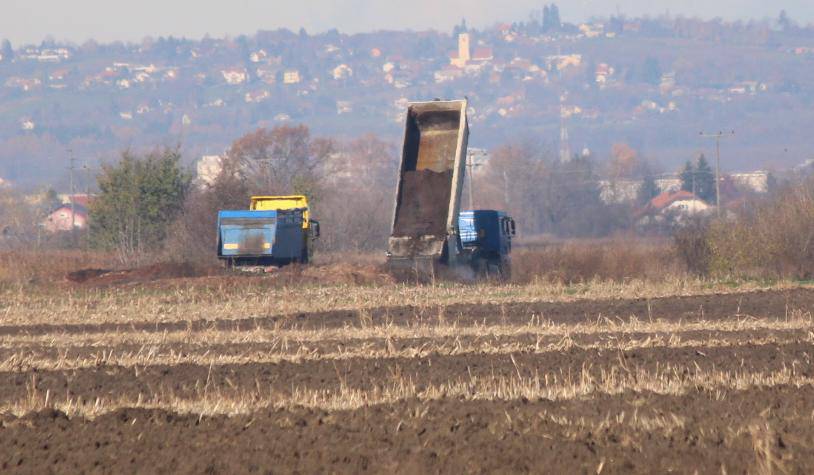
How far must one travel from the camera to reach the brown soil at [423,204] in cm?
3450

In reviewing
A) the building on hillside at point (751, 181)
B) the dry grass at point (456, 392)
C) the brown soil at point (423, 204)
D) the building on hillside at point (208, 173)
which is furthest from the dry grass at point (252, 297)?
the building on hillside at point (751, 181)

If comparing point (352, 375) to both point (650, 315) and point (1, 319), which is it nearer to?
point (650, 315)

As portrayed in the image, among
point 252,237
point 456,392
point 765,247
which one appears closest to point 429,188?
point 252,237

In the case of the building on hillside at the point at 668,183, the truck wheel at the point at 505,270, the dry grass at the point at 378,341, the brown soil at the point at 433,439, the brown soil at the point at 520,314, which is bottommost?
the brown soil at the point at 433,439

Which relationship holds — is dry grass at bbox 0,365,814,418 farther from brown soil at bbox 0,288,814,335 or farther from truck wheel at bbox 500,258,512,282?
truck wheel at bbox 500,258,512,282

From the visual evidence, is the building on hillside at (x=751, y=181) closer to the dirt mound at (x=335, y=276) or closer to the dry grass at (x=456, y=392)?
the dirt mound at (x=335, y=276)

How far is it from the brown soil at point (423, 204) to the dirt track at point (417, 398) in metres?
13.2

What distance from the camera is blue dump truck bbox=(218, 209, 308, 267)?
38031mm

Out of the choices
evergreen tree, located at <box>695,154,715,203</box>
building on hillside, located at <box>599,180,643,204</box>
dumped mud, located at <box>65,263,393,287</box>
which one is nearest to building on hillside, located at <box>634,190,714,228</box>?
building on hillside, located at <box>599,180,643,204</box>

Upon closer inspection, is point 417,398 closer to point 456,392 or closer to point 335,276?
point 456,392

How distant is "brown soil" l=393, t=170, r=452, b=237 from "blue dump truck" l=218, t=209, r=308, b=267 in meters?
4.92

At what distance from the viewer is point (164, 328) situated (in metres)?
21.9

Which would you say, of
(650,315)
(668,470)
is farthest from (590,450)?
(650,315)

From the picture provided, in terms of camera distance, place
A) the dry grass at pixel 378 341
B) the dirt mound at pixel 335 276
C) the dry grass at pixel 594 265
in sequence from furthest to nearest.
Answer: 1. the dry grass at pixel 594 265
2. the dirt mound at pixel 335 276
3. the dry grass at pixel 378 341
